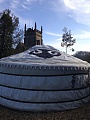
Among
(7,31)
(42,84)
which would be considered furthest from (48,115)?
(7,31)

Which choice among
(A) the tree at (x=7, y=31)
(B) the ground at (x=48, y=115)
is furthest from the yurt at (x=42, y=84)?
(A) the tree at (x=7, y=31)

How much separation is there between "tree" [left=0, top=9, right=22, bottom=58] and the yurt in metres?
14.3

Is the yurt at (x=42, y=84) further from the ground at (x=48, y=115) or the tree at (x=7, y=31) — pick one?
the tree at (x=7, y=31)

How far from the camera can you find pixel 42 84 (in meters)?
6.79

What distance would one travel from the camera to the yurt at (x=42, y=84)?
6.79 metres

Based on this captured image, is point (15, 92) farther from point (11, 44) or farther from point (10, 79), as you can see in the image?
point (11, 44)

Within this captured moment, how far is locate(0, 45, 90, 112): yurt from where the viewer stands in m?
6.79

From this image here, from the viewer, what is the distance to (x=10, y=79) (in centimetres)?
725

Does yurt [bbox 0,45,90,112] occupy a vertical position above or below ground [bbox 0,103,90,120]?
above

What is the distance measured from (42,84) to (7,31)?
16617 mm

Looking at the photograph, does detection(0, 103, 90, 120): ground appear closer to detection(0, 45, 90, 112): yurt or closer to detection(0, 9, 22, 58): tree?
detection(0, 45, 90, 112): yurt

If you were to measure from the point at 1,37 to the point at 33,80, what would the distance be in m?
16.0

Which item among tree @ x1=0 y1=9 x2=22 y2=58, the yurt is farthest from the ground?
tree @ x1=0 y1=9 x2=22 y2=58

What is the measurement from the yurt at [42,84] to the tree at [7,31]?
14260mm
